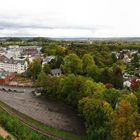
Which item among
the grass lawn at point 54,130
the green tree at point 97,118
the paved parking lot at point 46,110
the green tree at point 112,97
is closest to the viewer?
the green tree at point 97,118

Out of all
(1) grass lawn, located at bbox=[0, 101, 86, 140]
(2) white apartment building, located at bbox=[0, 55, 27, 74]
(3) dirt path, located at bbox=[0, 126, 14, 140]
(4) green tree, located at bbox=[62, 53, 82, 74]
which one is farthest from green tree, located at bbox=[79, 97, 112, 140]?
(2) white apartment building, located at bbox=[0, 55, 27, 74]

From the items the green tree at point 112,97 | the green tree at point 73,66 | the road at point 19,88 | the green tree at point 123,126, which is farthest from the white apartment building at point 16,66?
the green tree at point 123,126

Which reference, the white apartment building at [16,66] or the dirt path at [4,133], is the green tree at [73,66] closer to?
the white apartment building at [16,66]

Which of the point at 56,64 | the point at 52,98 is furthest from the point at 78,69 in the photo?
the point at 52,98

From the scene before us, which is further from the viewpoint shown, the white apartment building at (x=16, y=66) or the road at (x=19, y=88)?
the white apartment building at (x=16, y=66)

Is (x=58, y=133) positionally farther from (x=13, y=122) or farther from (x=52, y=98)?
(x=52, y=98)

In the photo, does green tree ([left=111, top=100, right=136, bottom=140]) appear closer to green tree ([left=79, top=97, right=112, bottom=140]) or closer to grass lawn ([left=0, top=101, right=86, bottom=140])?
green tree ([left=79, top=97, right=112, bottom=140])

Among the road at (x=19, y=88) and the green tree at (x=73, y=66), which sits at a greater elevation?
the green tree at (x=73, y=66)

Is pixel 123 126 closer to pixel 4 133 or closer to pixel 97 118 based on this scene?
pixel 97 118
